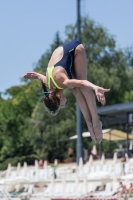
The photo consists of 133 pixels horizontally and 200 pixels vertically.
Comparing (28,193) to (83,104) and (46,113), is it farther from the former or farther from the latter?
(46,113)

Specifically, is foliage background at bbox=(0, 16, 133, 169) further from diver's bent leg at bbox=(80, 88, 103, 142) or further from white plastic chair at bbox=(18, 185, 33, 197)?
diver's bent leg at bbox=(80, 88, 103, 142)

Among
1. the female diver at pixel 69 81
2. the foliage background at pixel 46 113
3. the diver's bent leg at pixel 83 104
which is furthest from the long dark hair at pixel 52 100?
the foliage background at pixel 46 113

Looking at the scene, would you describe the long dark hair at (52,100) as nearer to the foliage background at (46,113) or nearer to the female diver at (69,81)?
the female diver at (69,81)

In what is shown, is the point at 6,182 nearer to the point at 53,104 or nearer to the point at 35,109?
the point at 53,104

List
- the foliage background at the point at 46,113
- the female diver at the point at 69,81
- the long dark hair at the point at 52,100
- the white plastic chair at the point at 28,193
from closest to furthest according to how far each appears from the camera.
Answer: the female diver at the point at 69,81 < the long dark hair at the point at 52,100 < the white plastic chair at the point at 28,193 < the foliage background at the point at 46,113

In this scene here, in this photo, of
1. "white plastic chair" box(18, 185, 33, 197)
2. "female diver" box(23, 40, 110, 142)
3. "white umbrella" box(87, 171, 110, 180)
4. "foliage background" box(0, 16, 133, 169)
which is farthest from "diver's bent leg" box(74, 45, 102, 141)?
"foliage background" box(0, 16, 133, 169)

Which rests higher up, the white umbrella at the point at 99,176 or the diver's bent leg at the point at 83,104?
the diver's bent leg at the point at 83,104

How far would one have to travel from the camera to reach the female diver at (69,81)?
8562mm

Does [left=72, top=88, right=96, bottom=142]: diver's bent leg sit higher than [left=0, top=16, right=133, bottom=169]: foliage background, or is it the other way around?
[left=72, top=88, right=96, bottom=142]: diver's bent leg

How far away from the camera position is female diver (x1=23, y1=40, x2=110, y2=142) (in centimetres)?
856

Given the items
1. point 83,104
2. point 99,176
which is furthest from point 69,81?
point 99,176

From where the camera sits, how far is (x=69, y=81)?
8406 mm

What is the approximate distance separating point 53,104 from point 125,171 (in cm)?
1594

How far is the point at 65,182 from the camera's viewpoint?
22.8 meters
